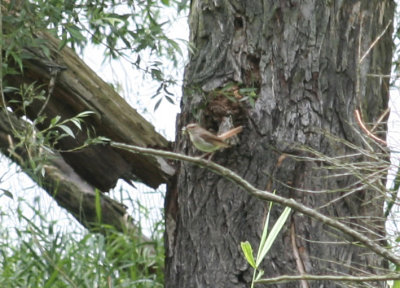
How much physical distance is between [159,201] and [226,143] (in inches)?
57.9

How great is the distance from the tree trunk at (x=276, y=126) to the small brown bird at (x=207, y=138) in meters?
0.08

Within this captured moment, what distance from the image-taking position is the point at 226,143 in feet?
10.9

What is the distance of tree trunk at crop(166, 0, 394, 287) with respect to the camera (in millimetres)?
3355

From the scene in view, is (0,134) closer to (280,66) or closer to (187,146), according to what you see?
(187,146)

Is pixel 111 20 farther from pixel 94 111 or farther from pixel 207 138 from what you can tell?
pixel 94 111

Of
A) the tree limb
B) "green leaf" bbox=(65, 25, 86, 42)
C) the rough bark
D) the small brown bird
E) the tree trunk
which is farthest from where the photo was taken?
the tree limb

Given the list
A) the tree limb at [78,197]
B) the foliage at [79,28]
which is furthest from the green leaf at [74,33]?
the tree limb at [78,197]

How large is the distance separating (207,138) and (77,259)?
140cm

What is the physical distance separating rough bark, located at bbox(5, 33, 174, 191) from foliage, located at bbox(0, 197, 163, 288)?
0.51 metres

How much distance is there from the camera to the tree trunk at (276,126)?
3355mm

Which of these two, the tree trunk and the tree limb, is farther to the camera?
the tree limb

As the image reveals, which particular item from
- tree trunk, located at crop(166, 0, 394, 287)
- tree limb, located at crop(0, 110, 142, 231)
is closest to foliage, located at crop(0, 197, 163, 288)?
tree limb, located at crop(0, 110, 142, 231)

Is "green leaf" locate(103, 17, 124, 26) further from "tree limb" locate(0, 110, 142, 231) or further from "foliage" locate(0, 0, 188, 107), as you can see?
"tree limb" locate(0, 110, 142, 231)

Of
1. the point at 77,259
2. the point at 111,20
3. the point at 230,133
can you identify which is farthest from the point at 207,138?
the point at 77,259
